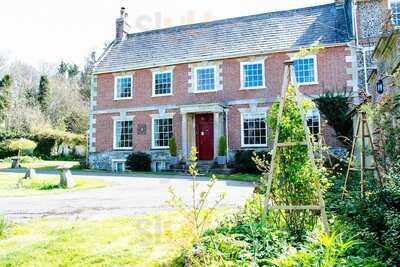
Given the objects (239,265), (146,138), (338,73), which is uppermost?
(338,73)

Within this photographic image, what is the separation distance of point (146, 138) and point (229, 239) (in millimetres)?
17929

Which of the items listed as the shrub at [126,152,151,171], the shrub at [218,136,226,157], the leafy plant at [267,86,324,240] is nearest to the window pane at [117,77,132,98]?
the shrub at [126,152,151,171]

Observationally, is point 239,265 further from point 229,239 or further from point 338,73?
point 338,73

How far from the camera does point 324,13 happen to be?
20.6 m

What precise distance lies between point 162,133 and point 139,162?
2234mm

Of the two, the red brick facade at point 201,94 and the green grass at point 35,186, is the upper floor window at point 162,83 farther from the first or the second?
the green grass at point 35,186

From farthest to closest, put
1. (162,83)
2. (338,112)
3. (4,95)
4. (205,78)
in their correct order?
(4,95) < (162,83) < (205,78) < (338,112)

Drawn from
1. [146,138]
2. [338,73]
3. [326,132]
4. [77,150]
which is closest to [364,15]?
[338,73]

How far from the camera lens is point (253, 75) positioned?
1983cm

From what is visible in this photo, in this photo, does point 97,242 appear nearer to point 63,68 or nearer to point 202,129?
point 202,129

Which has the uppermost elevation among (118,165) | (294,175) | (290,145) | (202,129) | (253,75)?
(253,75)

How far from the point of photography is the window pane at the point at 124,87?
2277 centimetres

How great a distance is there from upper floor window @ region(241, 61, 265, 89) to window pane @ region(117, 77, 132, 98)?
7.51 m

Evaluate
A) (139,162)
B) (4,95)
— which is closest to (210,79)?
(139,162)
